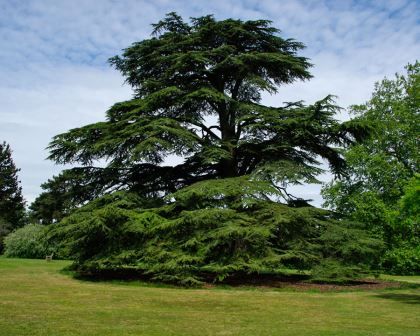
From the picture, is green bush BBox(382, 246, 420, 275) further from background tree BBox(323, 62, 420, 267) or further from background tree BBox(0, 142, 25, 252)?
background tree BBox(0, 142, 25, 252)

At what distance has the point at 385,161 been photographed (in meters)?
27.9

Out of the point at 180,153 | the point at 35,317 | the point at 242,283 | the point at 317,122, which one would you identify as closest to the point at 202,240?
the point at 242,283

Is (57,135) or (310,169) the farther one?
(57,135)

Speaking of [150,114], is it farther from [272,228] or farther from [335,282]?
[335,282]

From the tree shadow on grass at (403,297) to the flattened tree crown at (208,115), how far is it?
5.53 metres

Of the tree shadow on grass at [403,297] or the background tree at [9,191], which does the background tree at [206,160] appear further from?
the background tree at [9,191]

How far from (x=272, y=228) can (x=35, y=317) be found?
9.89 meters

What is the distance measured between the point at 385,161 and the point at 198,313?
21.5 m

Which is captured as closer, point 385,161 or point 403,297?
point 403,297

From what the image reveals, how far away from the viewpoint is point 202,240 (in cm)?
1667

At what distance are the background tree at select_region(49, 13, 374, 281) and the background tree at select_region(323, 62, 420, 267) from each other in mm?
5885

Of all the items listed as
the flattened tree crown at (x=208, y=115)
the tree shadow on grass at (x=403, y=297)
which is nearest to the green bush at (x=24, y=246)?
the flattened tree crown at (x=208, y=115)

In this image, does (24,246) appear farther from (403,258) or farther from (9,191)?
(403,258)

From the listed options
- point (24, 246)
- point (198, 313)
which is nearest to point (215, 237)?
point (198, 313)
